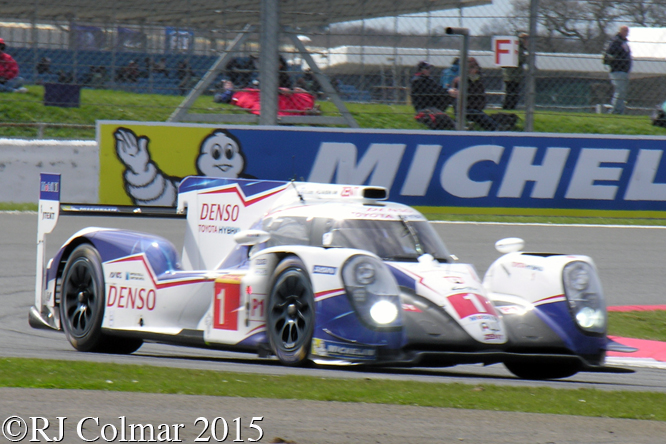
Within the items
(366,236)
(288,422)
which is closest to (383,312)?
(366,236)

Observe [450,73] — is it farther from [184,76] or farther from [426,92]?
[184,76]

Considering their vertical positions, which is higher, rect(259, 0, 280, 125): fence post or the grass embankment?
rect(259, 0, 280, 125): fence post

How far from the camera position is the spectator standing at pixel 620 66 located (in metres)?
13.7

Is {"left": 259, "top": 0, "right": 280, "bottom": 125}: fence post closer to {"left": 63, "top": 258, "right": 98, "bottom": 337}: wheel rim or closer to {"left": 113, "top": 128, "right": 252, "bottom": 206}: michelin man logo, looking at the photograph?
{"left": 113, "top": 128, "right": 252, "bottom": 206}: michelin man logo

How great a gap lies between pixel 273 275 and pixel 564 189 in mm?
8765

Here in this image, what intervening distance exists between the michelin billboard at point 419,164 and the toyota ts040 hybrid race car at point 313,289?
6242 millimetres

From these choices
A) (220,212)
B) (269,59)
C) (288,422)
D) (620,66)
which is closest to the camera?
(288,422)

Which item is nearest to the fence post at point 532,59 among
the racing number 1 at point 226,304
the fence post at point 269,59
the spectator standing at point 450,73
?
the spectator standing at point 450,73

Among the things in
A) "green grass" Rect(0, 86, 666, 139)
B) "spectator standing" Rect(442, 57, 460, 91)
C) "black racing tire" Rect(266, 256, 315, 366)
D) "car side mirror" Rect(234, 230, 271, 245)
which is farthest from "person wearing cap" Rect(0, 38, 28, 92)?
"black racing tire" Rect(266, 256, 315, 366)

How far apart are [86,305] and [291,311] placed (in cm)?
181

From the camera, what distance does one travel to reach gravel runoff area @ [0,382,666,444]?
3.73 meters

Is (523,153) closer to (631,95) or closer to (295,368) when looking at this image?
(631,95)

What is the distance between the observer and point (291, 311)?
17.6 ft

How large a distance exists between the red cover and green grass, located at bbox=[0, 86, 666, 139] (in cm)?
15
